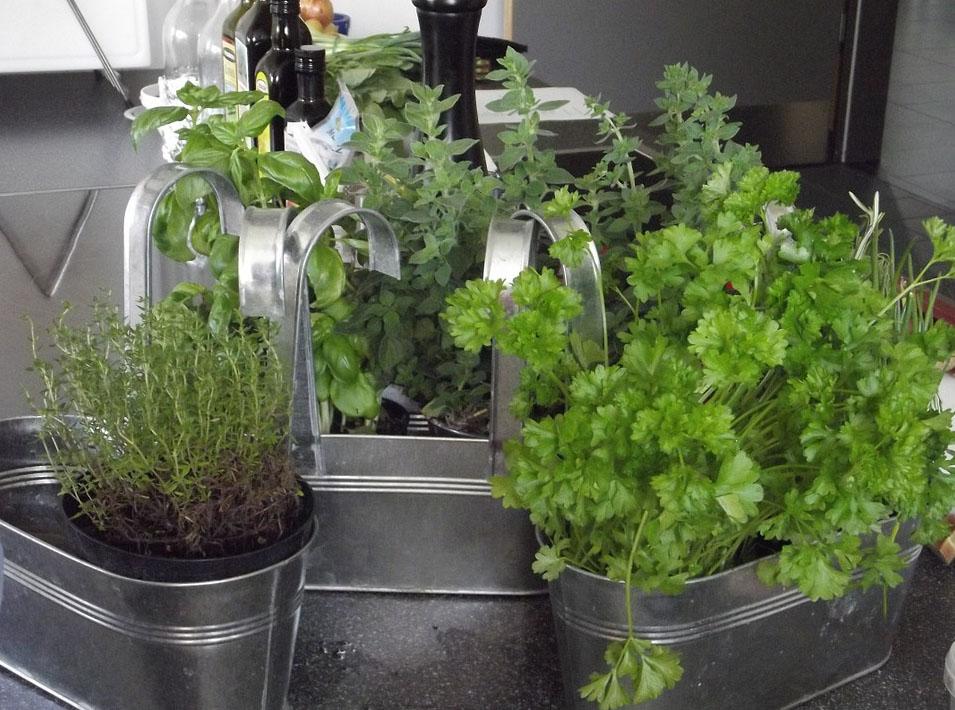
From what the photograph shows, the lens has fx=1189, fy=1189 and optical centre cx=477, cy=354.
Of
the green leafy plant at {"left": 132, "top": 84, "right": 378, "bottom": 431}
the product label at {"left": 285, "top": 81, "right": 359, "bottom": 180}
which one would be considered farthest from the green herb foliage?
the product label at {"left": 285, "top": 81, "right": 359, "bottom": 180}

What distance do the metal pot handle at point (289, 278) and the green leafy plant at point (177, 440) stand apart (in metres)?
0.04

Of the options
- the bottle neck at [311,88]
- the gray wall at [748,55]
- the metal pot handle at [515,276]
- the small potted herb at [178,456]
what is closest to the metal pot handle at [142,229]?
the small potted herb at [178,456]

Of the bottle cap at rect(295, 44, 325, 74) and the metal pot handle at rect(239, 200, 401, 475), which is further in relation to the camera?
the bottle cap at rect(295, 44, 325, 74)

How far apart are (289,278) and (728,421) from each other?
0.94ft

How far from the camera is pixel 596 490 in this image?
1.89ft

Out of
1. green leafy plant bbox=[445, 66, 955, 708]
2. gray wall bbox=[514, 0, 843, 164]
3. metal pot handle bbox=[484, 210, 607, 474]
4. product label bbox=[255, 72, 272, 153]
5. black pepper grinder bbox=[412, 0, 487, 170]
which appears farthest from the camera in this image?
gray wall bbox=[514, 0, 843, 164]

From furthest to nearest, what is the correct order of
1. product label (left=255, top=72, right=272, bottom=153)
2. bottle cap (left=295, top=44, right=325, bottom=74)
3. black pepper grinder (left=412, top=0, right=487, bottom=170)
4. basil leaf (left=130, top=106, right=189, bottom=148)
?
product label (left=255, top=72, right=272, bottom=153)
bottle cap (left=295, top=44, right=325, bottom=74)
black pepper grinder (left=412, top=0, right=487, bottom=170)
basil leaf (left=130, top=106, right=189, bottom=148)

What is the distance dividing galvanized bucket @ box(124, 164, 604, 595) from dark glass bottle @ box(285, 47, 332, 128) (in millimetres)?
366

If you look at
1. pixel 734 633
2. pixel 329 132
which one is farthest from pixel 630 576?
pixel 329 132

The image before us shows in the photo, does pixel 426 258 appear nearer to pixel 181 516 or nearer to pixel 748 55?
pixel 181 516

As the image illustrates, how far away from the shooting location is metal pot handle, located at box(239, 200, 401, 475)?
70 centimetres

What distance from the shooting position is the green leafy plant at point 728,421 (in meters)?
0.57

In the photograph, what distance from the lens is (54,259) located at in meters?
1.42

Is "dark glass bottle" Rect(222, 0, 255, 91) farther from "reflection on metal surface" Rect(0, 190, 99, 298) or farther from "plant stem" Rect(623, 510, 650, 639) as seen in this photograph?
"plant stem" Rect(623, 510, 650, 639)
